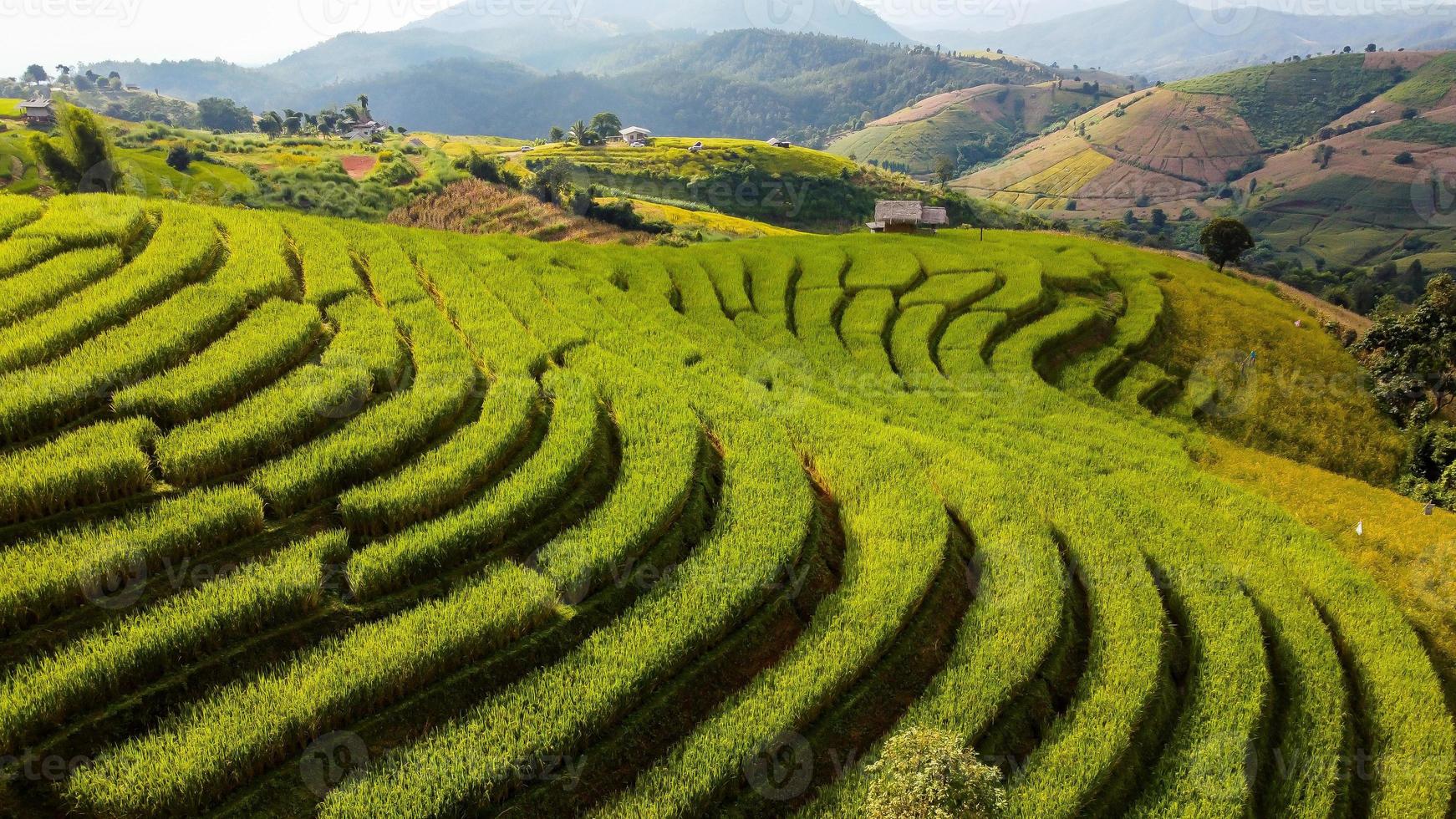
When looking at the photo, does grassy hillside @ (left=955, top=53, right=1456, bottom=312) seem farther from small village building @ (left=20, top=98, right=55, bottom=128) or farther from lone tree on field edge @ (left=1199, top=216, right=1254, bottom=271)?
small village building @ (left=20, top=98, right=55, bottom=128)

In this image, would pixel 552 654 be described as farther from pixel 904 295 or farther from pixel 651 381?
pixel 904 295

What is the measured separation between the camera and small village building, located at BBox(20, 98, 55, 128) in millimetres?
63216

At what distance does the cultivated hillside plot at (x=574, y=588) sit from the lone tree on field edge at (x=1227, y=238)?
1166 inches

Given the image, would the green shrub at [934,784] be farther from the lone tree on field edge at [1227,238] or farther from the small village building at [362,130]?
the small village building at [362,130]

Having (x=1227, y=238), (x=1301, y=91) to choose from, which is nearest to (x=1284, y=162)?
(x=1301, y=91)

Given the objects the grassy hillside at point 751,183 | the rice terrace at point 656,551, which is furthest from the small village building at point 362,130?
the rice terrace at point 656,551

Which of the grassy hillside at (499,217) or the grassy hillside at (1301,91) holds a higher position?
the grassy hillside at (1301,91)

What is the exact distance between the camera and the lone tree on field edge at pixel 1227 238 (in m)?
40.2

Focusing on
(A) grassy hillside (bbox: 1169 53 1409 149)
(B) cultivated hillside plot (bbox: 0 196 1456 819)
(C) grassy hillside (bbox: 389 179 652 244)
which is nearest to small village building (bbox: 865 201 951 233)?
(C) grassy hillside (bbox: 389 179 652 244)

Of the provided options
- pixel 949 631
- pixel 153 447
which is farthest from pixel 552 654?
pixel 153 447

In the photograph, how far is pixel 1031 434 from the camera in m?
18.2

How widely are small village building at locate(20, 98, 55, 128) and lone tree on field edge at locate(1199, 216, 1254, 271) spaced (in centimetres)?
9410

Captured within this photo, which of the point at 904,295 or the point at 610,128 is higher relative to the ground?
the point at 610,128

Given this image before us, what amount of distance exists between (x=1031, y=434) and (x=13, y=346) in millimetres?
21654
